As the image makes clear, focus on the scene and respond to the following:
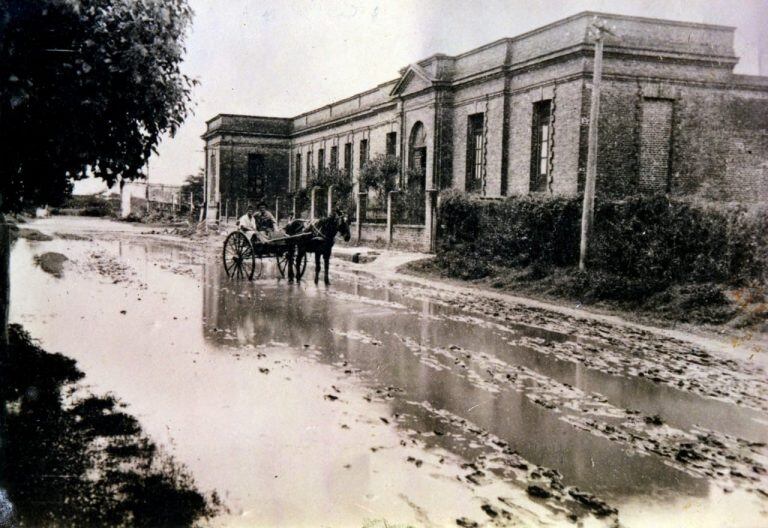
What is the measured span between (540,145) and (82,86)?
66.6 feet

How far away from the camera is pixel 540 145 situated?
23531 millimetres

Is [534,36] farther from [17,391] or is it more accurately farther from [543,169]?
[17,391]

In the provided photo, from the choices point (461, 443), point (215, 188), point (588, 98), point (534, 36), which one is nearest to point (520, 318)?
point (461, 443)

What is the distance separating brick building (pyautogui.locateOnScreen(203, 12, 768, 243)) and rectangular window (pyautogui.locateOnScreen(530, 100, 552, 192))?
0.04 m

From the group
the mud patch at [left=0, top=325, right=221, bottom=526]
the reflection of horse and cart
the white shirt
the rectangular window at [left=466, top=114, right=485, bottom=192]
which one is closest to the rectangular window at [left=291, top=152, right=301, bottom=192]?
the rectangular window at [left=466, top=114, right=485, bottom=192]

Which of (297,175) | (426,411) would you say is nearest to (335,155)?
(297,175)

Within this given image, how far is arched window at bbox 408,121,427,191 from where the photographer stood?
29719mm

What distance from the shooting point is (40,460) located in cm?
415

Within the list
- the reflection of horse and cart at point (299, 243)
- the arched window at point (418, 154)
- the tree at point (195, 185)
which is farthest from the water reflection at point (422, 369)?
the tree at point (195, 185)

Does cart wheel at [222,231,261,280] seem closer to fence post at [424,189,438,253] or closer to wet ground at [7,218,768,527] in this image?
wet ground at [7,218,768,527]

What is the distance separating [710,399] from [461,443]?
303 centimetres

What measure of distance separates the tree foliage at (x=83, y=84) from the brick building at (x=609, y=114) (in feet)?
53.5

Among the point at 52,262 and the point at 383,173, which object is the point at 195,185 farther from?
the point at 52,262

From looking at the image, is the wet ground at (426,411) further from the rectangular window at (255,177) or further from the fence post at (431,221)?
the rectangular window at (255,177)
